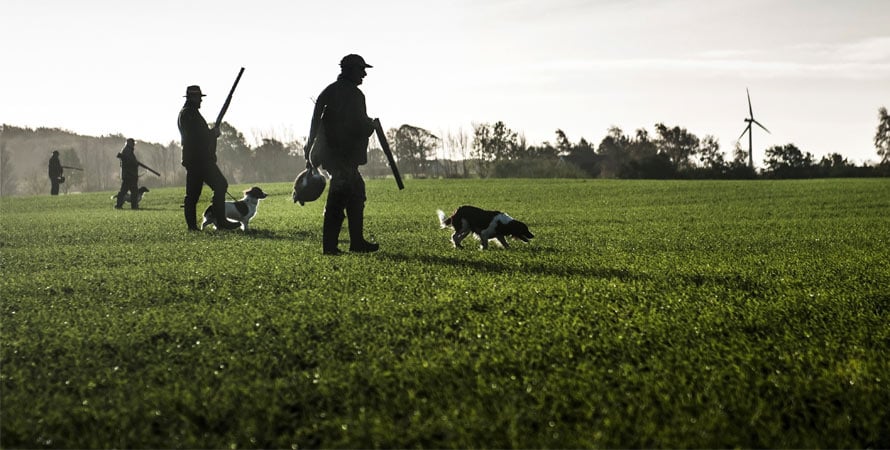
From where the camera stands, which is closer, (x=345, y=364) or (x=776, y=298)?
(x=345, y=364)

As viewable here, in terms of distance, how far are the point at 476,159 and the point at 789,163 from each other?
3593cm

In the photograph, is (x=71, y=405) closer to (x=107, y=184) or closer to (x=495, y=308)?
(x=495, y=308)

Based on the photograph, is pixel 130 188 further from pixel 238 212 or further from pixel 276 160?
pixel 276 160

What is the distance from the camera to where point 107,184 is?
13462cm

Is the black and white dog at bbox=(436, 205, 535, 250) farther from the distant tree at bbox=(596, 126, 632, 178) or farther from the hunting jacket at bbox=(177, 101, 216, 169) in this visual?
the distant tree at bbox=(596, 126, 632, 178)

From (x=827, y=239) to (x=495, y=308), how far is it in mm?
8166

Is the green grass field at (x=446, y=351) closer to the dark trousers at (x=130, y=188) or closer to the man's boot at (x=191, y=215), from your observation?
the man's boot at (x=191, y=215)

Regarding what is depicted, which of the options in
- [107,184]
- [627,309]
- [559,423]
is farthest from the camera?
[107,184]

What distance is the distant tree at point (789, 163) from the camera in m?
58.1

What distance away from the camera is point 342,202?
929cm

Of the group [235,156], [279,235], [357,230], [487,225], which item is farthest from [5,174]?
[487,225]

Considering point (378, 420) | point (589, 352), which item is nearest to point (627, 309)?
point (589, 352)

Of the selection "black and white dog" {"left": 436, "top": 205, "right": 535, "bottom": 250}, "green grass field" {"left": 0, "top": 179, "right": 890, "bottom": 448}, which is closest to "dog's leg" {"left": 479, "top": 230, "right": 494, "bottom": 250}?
"black and white dog" {"left": 436, "top": 205, "right": 535, "bottom": 250}

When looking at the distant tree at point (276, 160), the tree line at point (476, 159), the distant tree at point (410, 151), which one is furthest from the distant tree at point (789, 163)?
the distant tree at point (276, 160)
